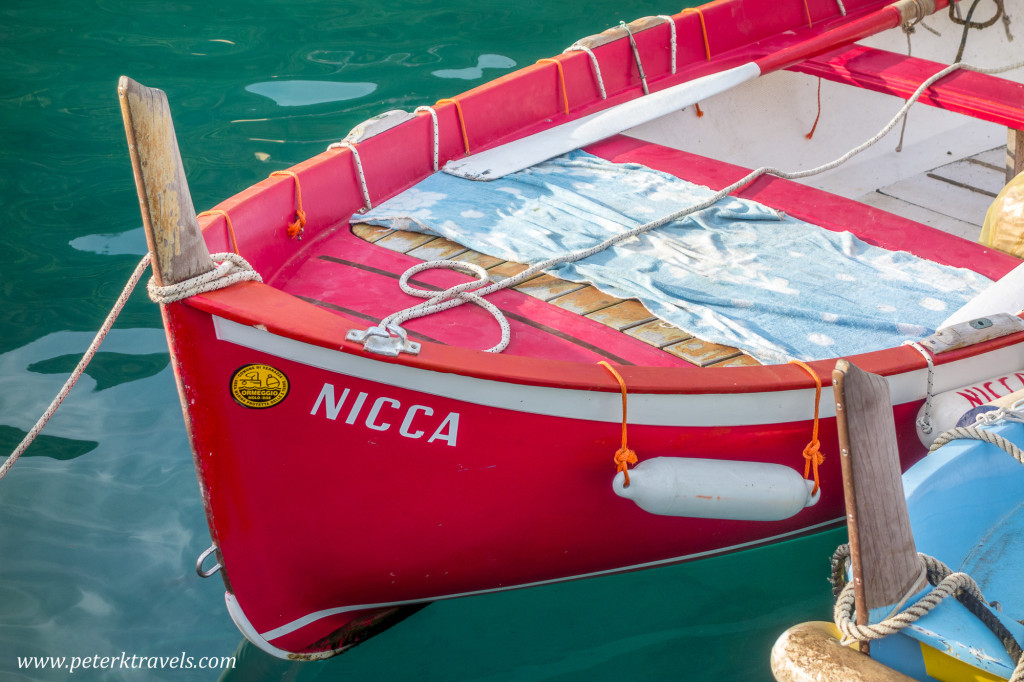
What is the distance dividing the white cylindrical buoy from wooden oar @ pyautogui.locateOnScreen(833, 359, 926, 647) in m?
0.66

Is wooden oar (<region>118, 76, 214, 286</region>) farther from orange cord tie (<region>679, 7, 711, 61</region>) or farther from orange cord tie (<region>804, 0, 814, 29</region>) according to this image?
orange cord tie (<region>804, 0, 814, 29</region>)

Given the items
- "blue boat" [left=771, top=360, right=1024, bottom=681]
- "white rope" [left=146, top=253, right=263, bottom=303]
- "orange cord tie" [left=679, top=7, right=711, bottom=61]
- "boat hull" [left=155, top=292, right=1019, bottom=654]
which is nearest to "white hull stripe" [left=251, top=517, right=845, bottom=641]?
"boat hull" [left=155, top=292, right=1019, bottom=654]

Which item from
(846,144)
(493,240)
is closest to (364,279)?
(493,240)

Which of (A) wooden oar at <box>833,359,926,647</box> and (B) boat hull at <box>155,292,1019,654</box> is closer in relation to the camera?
(A) wooden oar at <box>833,359,926,647</box>

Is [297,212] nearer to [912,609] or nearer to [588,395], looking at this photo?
[588,395]

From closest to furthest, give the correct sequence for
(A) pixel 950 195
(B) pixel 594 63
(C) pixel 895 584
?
(C) pixel 895 584 → (B) pixel 594 63 → (A) pixel 950 195

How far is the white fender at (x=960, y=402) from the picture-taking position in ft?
8.86

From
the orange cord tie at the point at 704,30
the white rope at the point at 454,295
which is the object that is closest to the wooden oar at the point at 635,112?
the orange cord tie at the point at 704,30

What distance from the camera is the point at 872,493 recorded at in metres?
1.70

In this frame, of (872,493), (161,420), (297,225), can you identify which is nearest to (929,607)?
(872,493)

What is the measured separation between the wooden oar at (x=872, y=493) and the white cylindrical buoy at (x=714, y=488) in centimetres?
66

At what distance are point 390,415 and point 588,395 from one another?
495mm

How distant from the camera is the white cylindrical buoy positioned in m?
2.41

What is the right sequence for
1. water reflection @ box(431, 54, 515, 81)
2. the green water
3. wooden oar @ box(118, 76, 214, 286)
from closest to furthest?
wooden oar @ box(118, 76, 214, 286) → the green water → water reflection @ box(431, 54, 515, 81)
